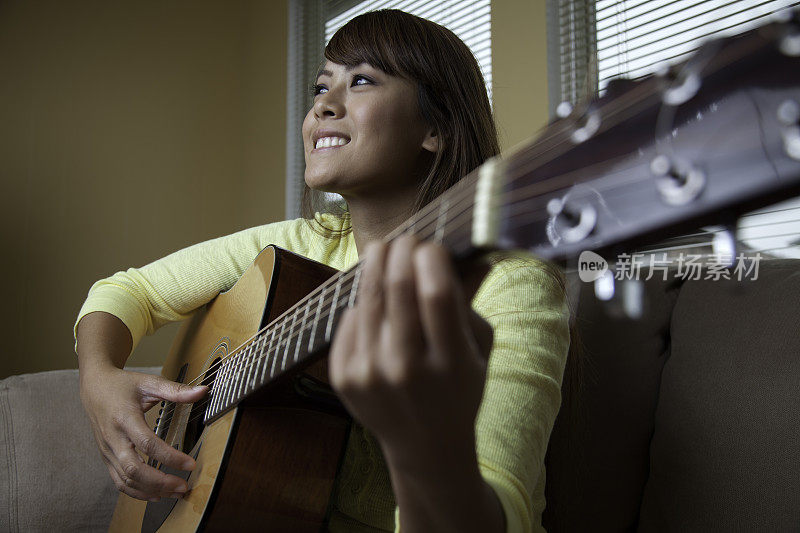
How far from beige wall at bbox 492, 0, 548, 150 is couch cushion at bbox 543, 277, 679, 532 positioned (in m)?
0.84

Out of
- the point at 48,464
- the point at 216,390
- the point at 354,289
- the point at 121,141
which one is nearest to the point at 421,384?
the point at 354,289

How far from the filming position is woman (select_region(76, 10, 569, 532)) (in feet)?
1.22

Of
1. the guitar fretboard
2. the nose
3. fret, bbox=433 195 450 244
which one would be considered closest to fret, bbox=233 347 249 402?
the guitar fretboard

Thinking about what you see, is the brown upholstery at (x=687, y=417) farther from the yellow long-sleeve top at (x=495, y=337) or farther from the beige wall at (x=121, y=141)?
the beige wall at (x=121, y=141)

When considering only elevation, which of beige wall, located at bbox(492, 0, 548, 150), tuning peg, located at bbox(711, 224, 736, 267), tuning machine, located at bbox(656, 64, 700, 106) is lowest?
tuning peg, located at bbox(711, 224, 736, 267)

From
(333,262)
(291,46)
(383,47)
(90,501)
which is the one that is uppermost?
(291,46)

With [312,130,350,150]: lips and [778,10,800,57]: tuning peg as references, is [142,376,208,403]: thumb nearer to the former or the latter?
[312,130,350,150]: lips

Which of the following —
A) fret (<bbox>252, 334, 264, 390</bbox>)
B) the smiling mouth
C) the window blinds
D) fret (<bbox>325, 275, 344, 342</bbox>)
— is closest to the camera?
fret (<bbox>325, 275, 344, 342</bbox>)

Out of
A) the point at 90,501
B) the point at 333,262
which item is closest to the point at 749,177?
the point at 333,262

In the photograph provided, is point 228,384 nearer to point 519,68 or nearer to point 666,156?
point 666,156

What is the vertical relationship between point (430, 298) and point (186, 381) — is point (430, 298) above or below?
above

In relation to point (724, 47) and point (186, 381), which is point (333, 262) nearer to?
point (186, 381)

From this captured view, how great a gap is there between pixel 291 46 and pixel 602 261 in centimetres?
273

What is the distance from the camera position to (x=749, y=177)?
0.29 meters
